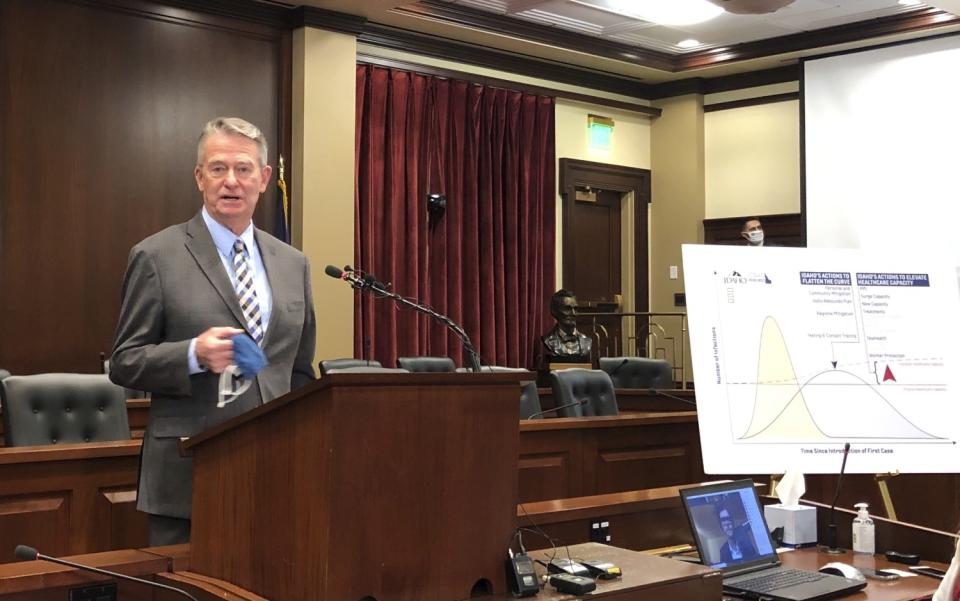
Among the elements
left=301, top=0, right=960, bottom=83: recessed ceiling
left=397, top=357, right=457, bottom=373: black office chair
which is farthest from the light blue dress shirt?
left=301, top=0, right=960, bottom=83: recessed ceiling

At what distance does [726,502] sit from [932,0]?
6.80 m

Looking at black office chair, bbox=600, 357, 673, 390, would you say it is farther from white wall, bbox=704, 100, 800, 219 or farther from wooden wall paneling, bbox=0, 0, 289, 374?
white wall, bbox=704, 100, 800, 219

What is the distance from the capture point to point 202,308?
215 centimetres

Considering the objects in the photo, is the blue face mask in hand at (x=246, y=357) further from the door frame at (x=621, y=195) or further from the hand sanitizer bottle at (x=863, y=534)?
the door frame at (x=621, y=195)

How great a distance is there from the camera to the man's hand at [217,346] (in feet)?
5.97

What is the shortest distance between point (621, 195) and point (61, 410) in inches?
290

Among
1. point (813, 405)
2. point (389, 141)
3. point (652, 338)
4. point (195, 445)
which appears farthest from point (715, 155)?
point (195, 445)

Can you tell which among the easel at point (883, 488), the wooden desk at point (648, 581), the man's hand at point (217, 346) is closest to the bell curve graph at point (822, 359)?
the easel at point (883, 488)

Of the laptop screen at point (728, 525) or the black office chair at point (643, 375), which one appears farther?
the black office chair at point (643, 375)

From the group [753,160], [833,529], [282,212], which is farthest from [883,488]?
[753,160]

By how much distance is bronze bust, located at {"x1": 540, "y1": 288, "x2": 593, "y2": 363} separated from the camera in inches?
357

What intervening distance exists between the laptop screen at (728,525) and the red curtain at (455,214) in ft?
19.3

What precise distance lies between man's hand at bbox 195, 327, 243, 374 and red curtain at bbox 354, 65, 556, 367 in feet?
21.3

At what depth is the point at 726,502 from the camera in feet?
7.91
